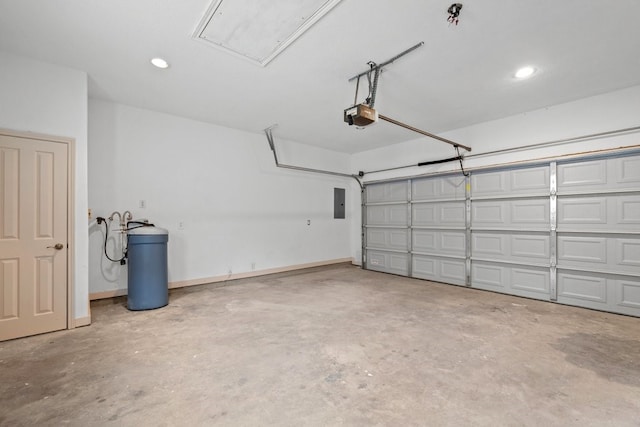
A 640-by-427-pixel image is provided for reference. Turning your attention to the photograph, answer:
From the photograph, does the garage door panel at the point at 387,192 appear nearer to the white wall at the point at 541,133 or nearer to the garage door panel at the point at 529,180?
the white wall at the point at 541,133

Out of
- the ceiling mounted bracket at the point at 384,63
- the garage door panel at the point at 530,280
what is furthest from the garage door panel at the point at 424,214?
the ceiling mounted bracket at the point at 384,63

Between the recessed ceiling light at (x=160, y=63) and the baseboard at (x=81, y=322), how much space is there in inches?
118

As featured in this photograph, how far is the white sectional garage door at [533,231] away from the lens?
3686mm

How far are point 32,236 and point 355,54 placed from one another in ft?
12.8

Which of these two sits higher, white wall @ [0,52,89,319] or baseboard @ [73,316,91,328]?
white wall @ [0,52,89,319]

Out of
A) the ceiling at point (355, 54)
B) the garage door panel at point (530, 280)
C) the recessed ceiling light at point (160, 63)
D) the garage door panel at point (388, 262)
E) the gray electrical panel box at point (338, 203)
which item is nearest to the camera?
the ceiling at point (355, 54)

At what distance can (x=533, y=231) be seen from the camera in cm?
438

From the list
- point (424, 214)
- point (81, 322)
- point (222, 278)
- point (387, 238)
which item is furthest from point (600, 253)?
point (81, 322)

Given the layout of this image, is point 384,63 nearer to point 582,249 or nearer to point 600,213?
point 600,213

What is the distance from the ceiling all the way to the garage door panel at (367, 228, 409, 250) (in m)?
2.68

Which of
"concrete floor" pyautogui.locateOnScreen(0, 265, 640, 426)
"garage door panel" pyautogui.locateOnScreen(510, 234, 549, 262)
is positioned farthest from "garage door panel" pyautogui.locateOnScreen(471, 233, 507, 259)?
"concrete floor" pyautogui.locateOnScreen(0, 265, 640, 426)

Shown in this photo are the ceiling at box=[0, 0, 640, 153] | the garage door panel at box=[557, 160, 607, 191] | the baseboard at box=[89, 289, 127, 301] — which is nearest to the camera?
the ceiling at box=[0, 0, 640, 153]

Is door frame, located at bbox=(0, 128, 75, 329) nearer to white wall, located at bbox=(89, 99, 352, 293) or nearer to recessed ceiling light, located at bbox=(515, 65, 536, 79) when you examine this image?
white wall, located at bbox=(89, 99, 352, 293)

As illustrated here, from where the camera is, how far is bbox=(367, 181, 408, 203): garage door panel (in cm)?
612
